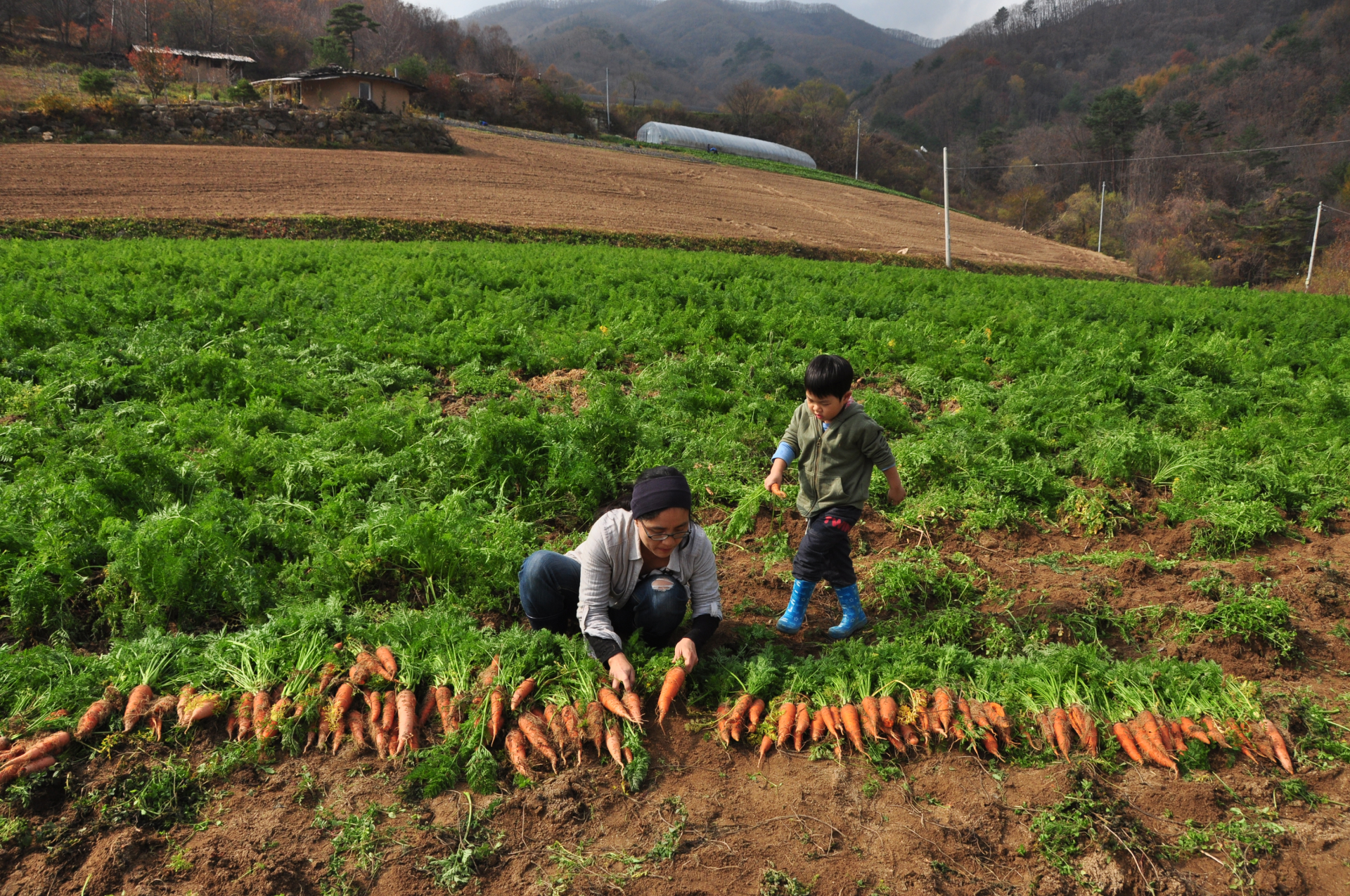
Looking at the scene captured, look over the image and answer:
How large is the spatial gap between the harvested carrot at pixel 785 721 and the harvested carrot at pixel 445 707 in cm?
150

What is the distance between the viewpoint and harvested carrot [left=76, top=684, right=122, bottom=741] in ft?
10.6

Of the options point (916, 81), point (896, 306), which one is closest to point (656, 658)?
point (896, 306)

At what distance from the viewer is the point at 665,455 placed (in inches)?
266

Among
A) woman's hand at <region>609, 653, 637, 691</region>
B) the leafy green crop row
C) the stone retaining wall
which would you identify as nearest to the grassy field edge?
the leafy green crop row

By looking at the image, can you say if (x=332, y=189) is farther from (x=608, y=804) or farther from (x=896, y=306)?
(x=608, y=804)

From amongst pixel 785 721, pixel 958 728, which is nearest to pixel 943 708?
pixel 958 728

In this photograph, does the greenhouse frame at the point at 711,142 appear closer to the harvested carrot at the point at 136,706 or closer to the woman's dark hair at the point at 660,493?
the woman's dark hair at the point at 660,493

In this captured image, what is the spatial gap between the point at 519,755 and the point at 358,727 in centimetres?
80

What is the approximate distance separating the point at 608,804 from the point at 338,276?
38.9ft

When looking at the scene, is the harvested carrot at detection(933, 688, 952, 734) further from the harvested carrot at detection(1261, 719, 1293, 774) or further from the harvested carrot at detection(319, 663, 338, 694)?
the harvested carrot at detection(319, 663, 338, 694)

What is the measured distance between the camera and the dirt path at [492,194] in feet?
81.8

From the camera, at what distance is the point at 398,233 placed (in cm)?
2439

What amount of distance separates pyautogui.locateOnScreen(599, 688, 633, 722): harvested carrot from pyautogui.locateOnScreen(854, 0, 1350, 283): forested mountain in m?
60.4

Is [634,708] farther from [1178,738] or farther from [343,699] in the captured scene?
[1178,738]
